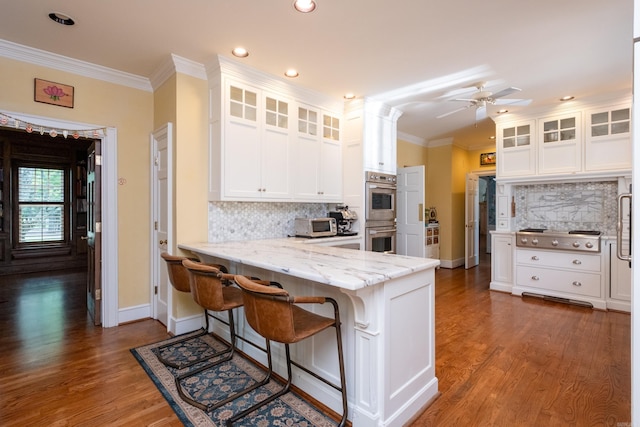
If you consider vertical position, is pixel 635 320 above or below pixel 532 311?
above

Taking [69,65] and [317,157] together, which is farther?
[317,157]

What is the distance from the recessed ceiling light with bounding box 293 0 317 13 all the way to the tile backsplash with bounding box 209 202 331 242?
6.77 feet

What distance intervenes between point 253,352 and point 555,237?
4.14 m

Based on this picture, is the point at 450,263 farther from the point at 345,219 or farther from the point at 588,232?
the point at 345,219

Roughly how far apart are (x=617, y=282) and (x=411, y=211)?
2.90 meters

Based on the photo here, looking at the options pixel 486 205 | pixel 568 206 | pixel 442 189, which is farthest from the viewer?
pixel 486 205

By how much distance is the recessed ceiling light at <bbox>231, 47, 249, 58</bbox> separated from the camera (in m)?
2.95

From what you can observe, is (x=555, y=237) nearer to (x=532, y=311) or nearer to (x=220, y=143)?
(x=532, y=311)

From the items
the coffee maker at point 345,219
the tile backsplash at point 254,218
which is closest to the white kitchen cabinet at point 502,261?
the coffee maker at point 345,219

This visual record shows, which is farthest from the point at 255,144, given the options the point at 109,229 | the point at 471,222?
the point at 471,222

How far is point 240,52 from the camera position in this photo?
9.87 feet

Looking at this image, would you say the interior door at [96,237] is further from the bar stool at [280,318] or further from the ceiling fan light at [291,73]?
the bar stool at [280,318]

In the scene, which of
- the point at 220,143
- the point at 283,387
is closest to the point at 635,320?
the point at 283,387

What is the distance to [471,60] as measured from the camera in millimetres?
3152
